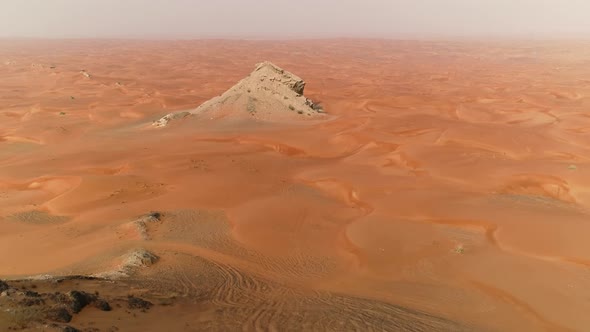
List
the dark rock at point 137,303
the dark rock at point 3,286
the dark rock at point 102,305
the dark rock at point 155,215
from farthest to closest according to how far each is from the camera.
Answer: the dark rock at point 155,215, the dark rock at point 137,303, the dark rock at point 102,305, the dark rock at point 3,286

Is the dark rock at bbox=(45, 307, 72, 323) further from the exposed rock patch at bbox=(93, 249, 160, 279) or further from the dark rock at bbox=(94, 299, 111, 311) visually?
the exposed rock patch at bbox=(93, 249, 160, 279)

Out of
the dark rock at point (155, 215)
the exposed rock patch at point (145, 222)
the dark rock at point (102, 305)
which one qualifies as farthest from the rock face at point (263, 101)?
the dark rock at point (102, 305)

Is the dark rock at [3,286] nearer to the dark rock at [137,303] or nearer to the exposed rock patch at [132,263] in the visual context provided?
the dark rock at [137,303]

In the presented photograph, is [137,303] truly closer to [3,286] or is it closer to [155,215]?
[3,286]

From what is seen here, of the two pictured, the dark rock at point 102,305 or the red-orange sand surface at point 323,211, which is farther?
the red-orange sand surface at point 323,211

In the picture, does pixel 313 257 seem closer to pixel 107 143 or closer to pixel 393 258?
pixel 393 258

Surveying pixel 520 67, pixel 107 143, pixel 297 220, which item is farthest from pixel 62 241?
pixel 520 67

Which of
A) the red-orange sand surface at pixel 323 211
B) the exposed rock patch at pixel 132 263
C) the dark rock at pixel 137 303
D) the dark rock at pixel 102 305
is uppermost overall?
the dark rock at pixel 102 305

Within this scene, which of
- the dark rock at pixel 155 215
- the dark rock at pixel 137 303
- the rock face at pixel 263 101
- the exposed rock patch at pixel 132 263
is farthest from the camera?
the rock face at pixel 263 101
